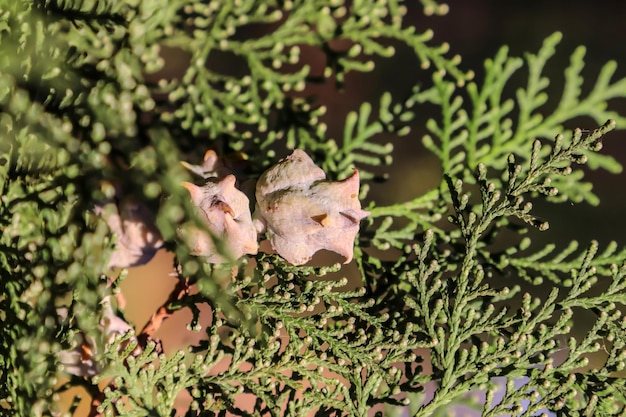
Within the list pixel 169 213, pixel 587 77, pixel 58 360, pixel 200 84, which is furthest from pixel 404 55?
pixel 58 360

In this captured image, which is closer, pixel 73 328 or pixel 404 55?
pixel 73 328

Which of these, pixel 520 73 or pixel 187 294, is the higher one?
pixel 520 73

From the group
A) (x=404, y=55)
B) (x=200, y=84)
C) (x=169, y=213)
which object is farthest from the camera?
(x=404, y=55)

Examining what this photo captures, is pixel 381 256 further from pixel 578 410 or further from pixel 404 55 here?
pixel 578 410

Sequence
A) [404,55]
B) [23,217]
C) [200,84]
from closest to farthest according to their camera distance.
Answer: [23,217] < [200,84] < [404,55]

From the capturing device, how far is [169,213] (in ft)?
2.23

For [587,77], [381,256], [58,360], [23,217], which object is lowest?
[381,256]

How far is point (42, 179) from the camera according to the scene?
763 millimetres

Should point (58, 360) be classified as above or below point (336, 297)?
below

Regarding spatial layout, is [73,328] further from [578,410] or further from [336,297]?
[578,410]

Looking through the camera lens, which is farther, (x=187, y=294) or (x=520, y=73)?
(x=520, y=73)

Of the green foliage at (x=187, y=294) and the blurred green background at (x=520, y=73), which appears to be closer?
the green foliage at (x=187, y=294)

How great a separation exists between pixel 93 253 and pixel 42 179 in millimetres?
134

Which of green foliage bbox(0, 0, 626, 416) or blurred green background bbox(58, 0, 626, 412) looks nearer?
green foliage bbox(0, 0, 626, 416)
